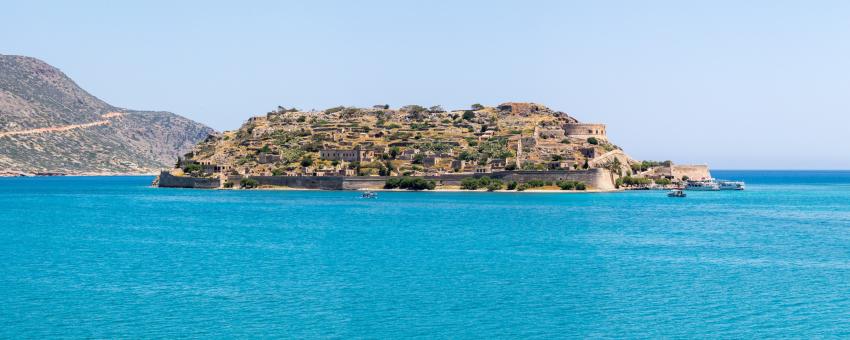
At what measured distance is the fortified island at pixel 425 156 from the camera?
383 feet

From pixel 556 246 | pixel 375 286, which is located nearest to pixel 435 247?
pixel 556 246

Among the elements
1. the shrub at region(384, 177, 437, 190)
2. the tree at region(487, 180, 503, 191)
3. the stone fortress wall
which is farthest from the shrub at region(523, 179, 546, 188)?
the stone fortress wall

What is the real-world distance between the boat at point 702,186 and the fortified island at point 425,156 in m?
1.99

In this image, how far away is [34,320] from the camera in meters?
28.0

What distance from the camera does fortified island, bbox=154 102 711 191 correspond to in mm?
116812

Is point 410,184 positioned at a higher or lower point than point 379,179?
lower

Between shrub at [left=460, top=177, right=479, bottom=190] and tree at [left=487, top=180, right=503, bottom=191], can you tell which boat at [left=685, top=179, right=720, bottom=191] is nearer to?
tree at [left=487, top=180, right=503, bottom=191]

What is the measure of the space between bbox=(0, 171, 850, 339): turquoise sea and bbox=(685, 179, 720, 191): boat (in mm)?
59012

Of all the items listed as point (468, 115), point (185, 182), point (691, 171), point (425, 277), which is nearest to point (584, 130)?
point (691, 171)

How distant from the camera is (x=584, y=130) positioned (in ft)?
454

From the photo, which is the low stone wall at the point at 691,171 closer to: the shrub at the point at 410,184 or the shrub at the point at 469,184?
the shrub at the point at 469,184

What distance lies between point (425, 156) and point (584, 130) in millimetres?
26884

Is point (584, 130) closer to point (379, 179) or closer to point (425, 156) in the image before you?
point (425, 156)

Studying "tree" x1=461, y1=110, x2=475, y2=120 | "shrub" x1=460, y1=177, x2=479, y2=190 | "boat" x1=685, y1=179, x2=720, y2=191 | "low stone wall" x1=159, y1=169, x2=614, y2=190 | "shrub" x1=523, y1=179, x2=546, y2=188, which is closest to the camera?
"shrub" x1=523, y1=179, x2=546, y2=188
